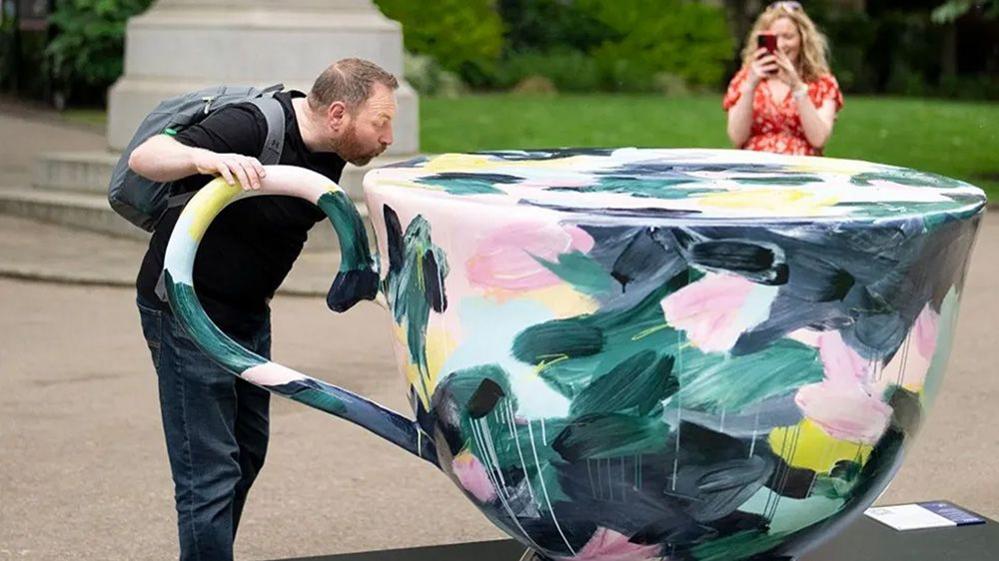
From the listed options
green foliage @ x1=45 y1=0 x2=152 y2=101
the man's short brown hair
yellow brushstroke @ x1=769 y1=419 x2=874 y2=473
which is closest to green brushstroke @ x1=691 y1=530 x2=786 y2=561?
yellow brushstroke @ x1=769 y1=419 x2=874 y2=473

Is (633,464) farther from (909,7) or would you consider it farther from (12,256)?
(909,7)

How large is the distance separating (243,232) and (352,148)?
28 centimetres

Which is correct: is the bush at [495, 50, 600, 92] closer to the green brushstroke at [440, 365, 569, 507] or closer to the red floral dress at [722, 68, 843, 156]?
the red floral dress at [722, 68, 843, 156]

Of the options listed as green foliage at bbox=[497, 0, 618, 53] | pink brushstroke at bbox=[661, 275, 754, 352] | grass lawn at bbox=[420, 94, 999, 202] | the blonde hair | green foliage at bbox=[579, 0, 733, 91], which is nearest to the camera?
pink brushstroke at bbox=[661, 275, 754, 352]

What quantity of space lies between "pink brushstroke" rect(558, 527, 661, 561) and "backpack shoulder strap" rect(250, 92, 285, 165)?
0.95m

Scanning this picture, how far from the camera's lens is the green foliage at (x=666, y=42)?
27922 millimetres

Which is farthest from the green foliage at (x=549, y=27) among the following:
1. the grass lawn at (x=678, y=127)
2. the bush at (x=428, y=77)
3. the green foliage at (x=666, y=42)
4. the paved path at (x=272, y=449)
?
the paved path at (x=272, y=449)

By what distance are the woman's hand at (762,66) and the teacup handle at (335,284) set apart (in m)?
4.17

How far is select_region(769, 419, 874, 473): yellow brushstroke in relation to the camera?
7.57 ft

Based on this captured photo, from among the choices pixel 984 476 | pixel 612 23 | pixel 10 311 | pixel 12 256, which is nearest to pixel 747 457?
pixel 984 476

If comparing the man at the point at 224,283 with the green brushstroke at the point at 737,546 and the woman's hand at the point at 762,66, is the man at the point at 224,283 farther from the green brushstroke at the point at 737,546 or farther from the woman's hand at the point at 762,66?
the woman's hand at the point at 762,66

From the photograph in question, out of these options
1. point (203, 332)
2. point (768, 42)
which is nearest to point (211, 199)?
point (203, 332)

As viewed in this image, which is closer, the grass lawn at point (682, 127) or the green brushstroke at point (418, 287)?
the green brushstroke at point (418, 287)

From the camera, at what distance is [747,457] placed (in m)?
2.31
